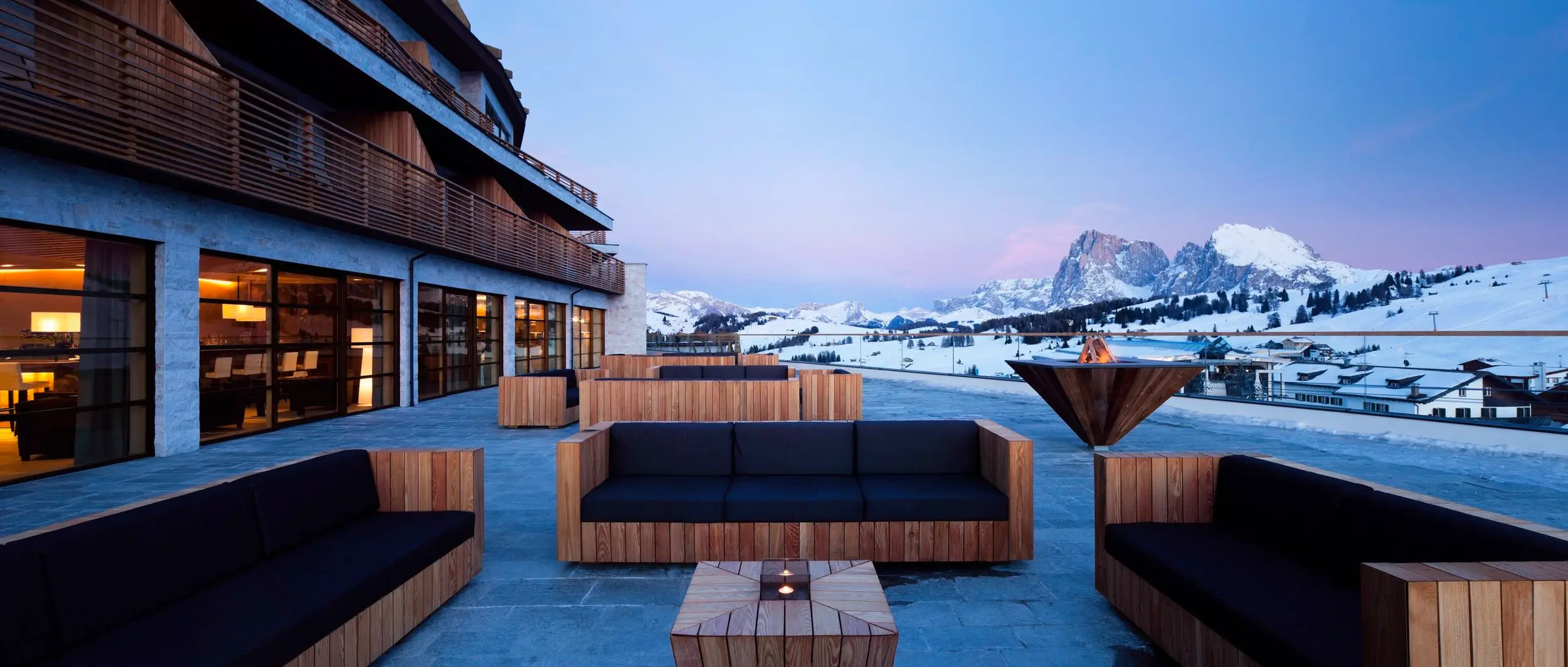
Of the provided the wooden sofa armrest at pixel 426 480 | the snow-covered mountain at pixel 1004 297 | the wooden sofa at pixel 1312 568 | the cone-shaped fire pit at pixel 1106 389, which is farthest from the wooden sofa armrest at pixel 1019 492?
the snow-covered mountain at pixel 1004 297

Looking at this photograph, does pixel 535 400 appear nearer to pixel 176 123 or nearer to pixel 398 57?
pixel 176 123

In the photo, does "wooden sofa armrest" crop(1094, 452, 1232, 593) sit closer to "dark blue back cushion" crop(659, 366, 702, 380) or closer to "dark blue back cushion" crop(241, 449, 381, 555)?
"dark blue back cushion" crop(241, 449, 381, 555)

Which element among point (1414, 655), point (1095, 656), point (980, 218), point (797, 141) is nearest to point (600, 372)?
point (1095, 656)

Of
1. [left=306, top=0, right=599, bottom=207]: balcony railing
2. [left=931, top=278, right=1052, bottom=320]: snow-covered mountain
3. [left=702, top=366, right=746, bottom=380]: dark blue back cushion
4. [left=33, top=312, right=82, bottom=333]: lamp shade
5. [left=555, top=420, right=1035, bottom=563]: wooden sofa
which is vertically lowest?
[left=555, top=420, right=1035, bottom=563]: wooden sofa

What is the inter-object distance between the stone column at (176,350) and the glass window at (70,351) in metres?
0.10

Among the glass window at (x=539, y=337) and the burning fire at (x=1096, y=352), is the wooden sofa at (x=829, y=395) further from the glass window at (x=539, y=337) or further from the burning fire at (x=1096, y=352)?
the glass window at (x=539, y=337)

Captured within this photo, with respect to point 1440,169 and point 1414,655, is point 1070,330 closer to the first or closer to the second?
point 1414,655

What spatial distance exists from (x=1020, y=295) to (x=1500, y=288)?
134m

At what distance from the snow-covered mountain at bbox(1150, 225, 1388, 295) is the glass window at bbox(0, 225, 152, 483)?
117062 mm

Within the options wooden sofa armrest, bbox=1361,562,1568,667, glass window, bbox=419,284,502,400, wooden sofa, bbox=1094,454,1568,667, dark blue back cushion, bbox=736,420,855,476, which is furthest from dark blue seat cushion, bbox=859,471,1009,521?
glass window, bbox=419,284,502,400

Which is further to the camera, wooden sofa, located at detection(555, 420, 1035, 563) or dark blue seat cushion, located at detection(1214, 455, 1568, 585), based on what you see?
wooden sofa, located at detection(555, 420, 1035, 563)

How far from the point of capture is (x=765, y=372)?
9453 mm

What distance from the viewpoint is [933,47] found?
21.5 m

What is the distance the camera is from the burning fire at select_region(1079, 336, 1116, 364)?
6.36 m
